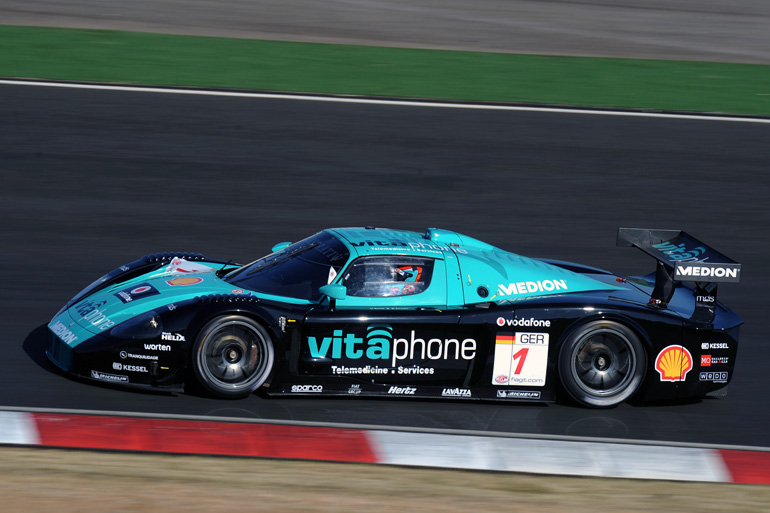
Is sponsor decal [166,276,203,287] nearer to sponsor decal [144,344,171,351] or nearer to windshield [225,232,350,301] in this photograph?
windshield [225,232,350,301]

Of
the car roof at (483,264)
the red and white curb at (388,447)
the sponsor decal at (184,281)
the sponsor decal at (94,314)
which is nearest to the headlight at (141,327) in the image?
the sponsor decal at (94,314)

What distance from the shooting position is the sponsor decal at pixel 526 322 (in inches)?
296

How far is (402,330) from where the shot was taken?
743 centimetres

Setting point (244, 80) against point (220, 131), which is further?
point (244, 80)

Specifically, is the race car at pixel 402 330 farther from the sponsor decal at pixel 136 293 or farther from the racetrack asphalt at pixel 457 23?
the racetrack asphalt at pixel 457 23

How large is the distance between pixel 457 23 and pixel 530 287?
1560 cm

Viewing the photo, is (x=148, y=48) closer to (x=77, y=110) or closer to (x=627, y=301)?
(x=77, y=110)

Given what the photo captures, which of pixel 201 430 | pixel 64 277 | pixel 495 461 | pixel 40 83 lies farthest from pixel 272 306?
pixel 40 83

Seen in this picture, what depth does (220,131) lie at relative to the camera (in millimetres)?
14328

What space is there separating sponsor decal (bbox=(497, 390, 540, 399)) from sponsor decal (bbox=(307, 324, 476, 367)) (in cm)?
35

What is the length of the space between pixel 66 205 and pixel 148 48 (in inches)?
292

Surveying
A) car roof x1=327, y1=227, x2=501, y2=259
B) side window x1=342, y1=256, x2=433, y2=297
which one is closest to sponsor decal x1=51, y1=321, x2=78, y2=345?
side window x1=342, y1=256, x2=433, y2=297

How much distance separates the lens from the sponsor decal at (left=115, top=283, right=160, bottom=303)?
7637mm

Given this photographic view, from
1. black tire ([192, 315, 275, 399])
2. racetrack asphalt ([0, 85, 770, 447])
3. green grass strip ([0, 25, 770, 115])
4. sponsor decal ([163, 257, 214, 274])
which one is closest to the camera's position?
black tire ([192, 315, 275, 399])
